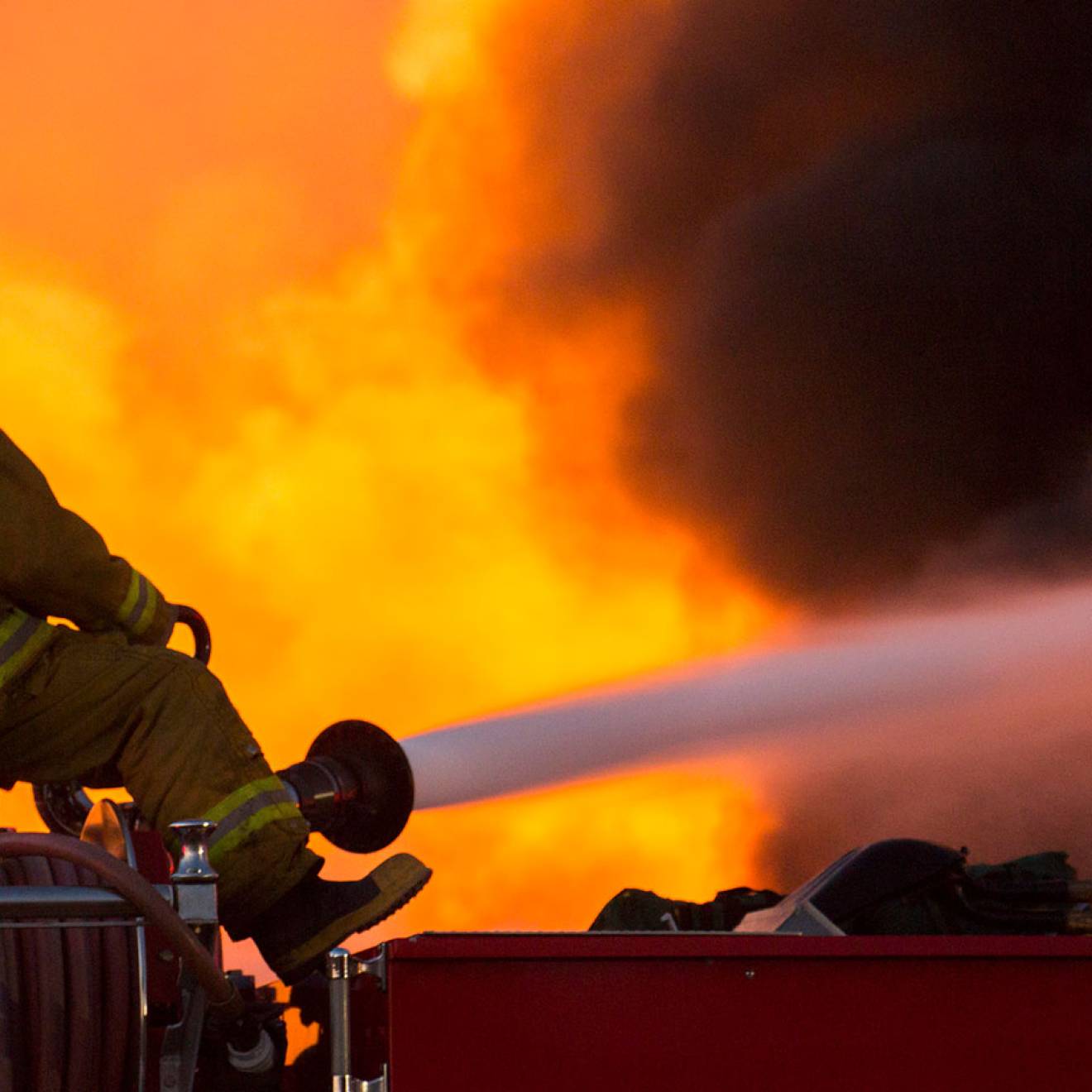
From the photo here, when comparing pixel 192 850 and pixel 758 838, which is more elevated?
pixel 758 838

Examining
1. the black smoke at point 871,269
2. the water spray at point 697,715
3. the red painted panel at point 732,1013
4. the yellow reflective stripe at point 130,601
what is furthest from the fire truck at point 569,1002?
the black smoke at point 871,269

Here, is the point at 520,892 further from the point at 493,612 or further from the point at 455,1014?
the point at 455,1014

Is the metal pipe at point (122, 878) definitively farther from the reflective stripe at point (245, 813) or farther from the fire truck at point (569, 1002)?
the reflective stripe at point (245, 813)

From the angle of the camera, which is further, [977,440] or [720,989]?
[977,440]

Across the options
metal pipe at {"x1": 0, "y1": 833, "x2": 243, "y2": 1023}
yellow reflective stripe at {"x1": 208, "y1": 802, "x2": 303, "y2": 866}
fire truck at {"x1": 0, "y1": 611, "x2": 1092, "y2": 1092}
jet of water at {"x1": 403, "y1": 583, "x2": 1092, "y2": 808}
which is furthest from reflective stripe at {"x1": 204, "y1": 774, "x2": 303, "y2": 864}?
jet of water at {"x1": 403, "y1": 583, "x2": 1092, "y2": 808}

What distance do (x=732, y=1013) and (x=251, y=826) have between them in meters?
0.81

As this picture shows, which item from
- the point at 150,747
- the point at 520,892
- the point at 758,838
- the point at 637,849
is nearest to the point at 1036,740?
the point at 758,838

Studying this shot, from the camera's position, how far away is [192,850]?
2023 millimetres

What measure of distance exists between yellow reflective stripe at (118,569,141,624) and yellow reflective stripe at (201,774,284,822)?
0.33m

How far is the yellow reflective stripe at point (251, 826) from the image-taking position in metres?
2.43

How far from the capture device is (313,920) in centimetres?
253

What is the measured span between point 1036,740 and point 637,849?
1.81 meters

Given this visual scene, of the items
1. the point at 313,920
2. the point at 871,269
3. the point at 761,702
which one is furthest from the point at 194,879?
the point at 871,269

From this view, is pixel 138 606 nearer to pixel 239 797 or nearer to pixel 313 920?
pixel 239 797
